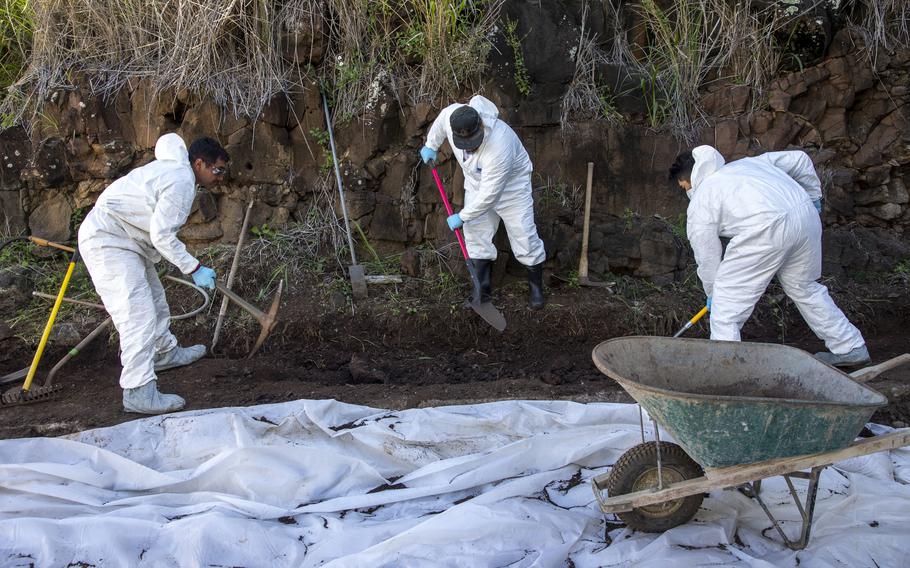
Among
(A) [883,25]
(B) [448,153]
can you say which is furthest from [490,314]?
(A) [883,25]

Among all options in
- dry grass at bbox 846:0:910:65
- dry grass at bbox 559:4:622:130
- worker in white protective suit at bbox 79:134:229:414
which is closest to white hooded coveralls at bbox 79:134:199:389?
worker in white protective suit at bbox 79:134:229:414

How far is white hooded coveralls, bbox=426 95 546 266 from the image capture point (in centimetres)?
536

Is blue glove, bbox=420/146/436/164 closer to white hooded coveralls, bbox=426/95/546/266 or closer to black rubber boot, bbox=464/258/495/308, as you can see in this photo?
white hooded coveralls, bbox=426/95/546/266

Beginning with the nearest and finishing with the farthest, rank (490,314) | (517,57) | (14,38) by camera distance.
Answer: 1. (490,314)
2. (517,57)
3. (14,38)

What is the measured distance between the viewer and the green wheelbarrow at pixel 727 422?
108 inches

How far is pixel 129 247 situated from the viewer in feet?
14.7

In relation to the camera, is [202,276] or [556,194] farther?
[556,194]

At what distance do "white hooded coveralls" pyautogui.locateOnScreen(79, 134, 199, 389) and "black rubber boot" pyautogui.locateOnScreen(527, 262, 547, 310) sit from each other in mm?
2694

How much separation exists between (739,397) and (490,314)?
3.04m

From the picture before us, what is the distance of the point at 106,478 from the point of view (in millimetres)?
3607

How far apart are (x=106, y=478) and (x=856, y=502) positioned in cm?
365

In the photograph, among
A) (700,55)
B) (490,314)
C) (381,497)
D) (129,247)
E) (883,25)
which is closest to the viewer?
(381,497)

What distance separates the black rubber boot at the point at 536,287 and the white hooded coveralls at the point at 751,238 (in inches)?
61.1

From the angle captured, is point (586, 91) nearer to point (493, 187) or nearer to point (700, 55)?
point (700, 55)
